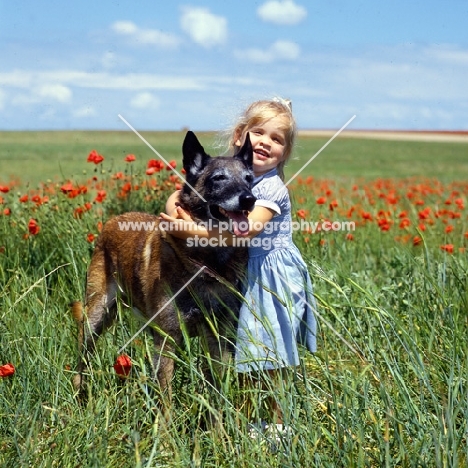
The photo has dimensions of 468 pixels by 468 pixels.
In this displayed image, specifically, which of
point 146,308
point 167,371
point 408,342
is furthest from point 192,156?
point 408,342

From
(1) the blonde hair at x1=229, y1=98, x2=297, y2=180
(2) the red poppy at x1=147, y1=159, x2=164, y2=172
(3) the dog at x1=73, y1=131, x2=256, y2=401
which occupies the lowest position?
(3) the dog at x1=73, y1=131, x2=256, y2=401

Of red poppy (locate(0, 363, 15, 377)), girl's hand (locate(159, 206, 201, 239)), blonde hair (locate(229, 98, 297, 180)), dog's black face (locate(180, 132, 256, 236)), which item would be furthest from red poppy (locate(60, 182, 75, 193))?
red poppy (locate(0, 363, 15, 377))

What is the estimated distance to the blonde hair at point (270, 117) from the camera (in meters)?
4.59

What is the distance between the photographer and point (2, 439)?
329 centimetres

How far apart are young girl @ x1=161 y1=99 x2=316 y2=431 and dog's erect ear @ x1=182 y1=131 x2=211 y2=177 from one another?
246 millimetres

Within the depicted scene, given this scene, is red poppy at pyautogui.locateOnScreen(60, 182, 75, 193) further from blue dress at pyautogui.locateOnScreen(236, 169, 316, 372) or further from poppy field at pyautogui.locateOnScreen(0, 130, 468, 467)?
blue dress at pyautogui.locateOnScreen(236, 169, 316, 372)

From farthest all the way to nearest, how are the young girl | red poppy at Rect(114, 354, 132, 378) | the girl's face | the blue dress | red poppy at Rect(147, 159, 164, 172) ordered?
red poppy at Rect(147, 159, 164, 172) → the girl's face → the blue dress → the young girl → red poppy at Rect(114, 354, 132, 378)

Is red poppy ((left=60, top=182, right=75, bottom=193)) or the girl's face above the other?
the girl's face

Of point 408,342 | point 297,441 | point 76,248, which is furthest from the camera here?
point 76,248

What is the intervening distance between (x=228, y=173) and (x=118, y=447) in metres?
1.68

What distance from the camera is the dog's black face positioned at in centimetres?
390

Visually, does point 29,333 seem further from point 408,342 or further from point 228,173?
point 408,342

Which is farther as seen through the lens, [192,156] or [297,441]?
[192,156]

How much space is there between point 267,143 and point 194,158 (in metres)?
0.57
